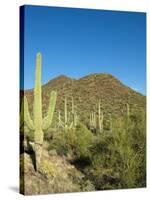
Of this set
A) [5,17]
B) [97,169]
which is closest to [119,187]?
[97,169]

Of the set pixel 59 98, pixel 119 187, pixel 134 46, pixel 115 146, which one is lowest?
pixel 119 187

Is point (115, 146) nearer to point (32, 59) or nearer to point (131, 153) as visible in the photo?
point (131, 153)

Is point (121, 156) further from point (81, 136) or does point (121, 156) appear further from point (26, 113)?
point (26, 113)

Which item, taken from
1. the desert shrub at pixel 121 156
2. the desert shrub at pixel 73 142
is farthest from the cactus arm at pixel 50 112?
the desert shrub at pixel 121 156

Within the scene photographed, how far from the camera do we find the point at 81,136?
403 inches

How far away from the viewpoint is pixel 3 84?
1014cm

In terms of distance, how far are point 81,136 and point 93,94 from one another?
68 centimetres

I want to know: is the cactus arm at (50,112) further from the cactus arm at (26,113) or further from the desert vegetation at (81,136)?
the cactus arm at (26,113)

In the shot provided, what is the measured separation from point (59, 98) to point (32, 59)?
75cm

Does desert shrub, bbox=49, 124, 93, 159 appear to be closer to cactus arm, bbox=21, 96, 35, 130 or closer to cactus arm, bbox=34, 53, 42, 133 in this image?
cactus arm, bbox=34, 53, 42, 133

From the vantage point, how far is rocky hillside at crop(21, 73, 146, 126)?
10.1 metres

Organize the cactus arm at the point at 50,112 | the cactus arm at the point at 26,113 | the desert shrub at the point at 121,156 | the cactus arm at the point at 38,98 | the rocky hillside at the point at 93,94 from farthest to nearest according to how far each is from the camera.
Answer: the desert shrub at the point at 121,156, the rocky hillside at the point at 93,94, the cactus arm at the point at 50,112, the cactus arm at the point at 38,98, the cactus arm at the point at 26,113

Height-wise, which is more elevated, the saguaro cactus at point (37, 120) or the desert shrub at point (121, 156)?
the saguaro cactus at point (37, 120)

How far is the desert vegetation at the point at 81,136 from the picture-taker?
386 inches
